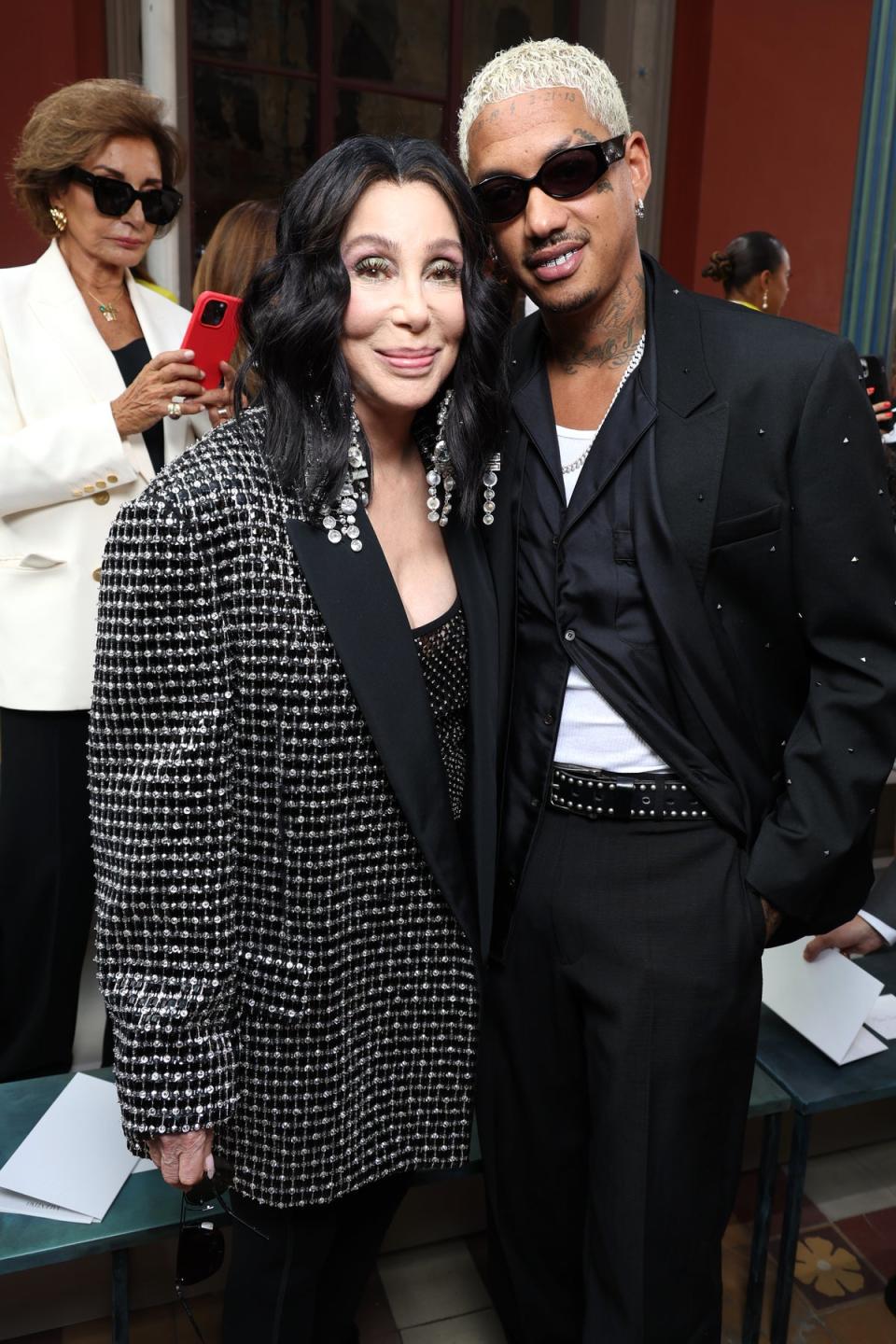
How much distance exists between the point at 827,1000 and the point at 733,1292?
697 mm

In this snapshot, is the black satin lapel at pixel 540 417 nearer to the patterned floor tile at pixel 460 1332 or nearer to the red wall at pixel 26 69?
the patterned floor tile at pixel 460 1332

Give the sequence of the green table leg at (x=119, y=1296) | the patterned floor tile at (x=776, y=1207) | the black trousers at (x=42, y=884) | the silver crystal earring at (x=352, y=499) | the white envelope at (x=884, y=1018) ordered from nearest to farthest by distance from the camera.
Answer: the silver crystal earring at (x=352, y=499)
the green table leg at (x=119, y=1296)
the white envelope at (x=884, y=1018)
the black trousers at (x=42, y=884)
the patterned floor tile at (x=776, y=1207)

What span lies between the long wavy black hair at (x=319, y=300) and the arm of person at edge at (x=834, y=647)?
52 cm

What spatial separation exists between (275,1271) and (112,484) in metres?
1.50

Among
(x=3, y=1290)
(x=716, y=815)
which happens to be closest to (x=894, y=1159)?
(x=716, y=815)

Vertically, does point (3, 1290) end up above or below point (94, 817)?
below

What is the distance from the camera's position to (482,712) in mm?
1635

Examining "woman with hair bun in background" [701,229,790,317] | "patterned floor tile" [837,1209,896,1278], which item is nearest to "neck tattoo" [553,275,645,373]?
"patterned floor tile" [837,1209,896,1278]

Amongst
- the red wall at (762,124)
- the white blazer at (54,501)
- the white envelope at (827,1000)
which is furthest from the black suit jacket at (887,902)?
the red wall at (762,124)

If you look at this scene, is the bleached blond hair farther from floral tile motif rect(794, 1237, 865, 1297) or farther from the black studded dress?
floral tile motif rect(794, 1237, 865, 1297)

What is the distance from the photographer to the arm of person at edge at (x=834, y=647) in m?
1.59

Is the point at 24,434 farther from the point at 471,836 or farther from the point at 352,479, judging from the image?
the point at 471,836

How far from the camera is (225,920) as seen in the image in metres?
1.45

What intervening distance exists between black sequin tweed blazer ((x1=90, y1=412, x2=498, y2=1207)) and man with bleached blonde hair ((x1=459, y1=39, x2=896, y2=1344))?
0.16 m
